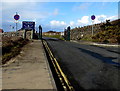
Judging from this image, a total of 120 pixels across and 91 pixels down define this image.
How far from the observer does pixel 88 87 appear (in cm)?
638

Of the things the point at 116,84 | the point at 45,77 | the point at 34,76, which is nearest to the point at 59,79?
the point at 45,77

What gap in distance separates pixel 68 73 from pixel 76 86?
197cm

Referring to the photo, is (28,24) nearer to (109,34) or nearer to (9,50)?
(109,34)

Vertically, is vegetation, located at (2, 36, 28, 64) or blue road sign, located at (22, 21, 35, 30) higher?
blue road sign, located at (22, 21, 35, 30)

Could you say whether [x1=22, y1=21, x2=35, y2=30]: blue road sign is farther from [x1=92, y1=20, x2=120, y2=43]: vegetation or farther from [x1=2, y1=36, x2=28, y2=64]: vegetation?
[x1=2, y1=36, x2=28, y2=64]: vegetation

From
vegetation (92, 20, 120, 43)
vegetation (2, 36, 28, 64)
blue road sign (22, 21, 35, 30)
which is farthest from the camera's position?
blue road sign (22, 21, 35, 30)

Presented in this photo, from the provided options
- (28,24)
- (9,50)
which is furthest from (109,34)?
(9,50)

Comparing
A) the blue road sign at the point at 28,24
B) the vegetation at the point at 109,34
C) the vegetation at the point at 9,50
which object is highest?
the blue road sign at the point at 28,24

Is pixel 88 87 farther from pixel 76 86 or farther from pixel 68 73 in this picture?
pixel 68 73

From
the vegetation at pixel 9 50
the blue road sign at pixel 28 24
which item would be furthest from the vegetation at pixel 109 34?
the vegetation at pixel 9 50

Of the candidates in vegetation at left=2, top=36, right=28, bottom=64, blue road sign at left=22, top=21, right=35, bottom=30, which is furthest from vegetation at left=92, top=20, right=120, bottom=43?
vegetation at left=2, top=36, right=28, bottom=64

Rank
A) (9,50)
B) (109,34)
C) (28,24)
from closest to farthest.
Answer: (9,50), (109,34), (28,24)

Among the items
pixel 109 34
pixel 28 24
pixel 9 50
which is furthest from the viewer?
pixel 28 24

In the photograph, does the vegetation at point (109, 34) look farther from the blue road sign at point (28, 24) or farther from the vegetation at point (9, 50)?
the vegetation at point (9, 50)
